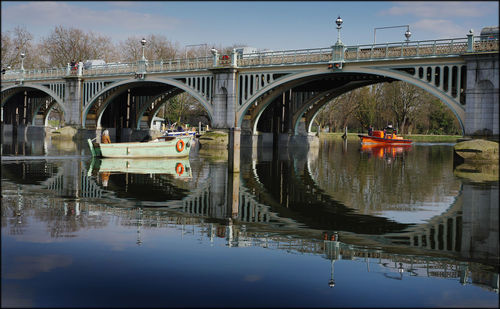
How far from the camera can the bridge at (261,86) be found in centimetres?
4034

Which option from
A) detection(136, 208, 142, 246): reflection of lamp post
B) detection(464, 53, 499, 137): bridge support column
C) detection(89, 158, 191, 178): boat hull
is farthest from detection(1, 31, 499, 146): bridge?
detection(136, 208, 142, 246): reflection of lamp post

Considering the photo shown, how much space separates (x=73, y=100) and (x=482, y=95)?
5098 cm

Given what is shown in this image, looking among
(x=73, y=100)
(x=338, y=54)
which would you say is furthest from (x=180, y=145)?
(x=73, y=100)

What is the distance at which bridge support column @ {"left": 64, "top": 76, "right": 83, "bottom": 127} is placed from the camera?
240ft

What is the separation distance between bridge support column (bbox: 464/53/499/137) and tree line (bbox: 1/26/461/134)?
5772cm

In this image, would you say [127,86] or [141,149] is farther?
[127,86]

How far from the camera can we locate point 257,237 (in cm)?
1334

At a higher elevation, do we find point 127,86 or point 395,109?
point 127,86

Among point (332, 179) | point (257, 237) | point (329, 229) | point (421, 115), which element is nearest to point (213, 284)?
point (257, 237)

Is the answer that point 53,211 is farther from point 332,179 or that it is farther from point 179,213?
point 332,179

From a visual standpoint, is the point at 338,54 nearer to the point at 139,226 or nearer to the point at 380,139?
the point at 380,139

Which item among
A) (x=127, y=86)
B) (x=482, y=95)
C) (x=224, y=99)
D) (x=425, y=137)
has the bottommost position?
(x=425, y=137)

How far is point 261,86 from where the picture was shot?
53.4 meters

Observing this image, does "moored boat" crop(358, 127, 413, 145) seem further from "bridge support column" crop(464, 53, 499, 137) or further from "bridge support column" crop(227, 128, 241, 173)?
"bridge support column" crop(227, 128, 241, 173)
